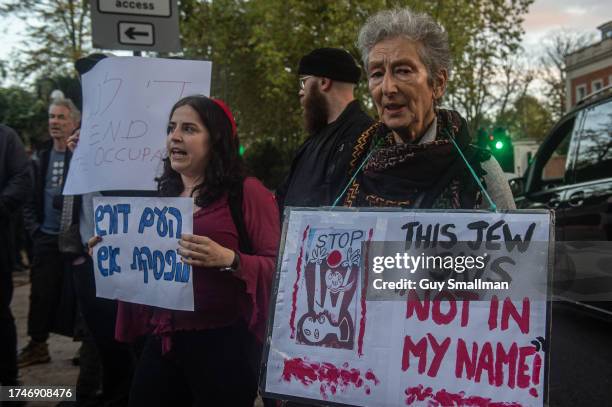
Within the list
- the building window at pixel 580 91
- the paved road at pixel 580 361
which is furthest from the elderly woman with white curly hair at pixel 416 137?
the building window at pixel 580 91

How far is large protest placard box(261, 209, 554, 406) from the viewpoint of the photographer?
1.57 m

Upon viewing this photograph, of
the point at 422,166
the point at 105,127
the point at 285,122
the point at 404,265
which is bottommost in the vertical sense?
the point at 404,265

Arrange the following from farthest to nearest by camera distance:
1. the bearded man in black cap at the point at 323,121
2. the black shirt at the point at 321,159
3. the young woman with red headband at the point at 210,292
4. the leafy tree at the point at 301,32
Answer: the leafy tree at the point at 301,32 < the bearded man in black cap at the point at 323,121 < the black shirt at the point at 321,159 < the young woman with red headband at the point at 210,292

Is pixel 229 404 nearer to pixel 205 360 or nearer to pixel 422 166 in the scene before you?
pixel 205 360

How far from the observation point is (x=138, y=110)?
3264mm

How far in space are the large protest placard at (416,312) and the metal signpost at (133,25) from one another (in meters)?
3.35

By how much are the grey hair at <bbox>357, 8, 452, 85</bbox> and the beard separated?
1.46 meters

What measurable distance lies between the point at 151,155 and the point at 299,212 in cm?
162

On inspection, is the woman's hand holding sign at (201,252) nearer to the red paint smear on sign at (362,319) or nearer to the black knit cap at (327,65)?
the red paint smear on sign at (362,319)

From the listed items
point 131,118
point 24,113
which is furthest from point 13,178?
point 24,113

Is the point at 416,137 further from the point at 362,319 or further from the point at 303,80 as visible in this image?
the point at 303,80

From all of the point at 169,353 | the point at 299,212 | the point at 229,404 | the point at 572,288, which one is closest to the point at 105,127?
the point at 169,353

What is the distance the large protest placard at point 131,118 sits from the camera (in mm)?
3230

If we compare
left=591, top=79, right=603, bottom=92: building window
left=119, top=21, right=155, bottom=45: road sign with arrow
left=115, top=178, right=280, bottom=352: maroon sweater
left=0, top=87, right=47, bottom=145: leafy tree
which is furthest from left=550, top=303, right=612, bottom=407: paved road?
left=591, top=79, right=603, bottom=92: building window
